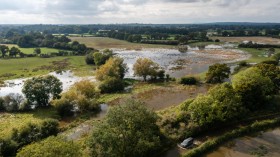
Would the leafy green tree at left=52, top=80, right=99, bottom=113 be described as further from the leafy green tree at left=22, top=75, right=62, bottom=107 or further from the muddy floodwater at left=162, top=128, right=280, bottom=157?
the muddy floodwater at left=162, top=128, right=280, bottom=157

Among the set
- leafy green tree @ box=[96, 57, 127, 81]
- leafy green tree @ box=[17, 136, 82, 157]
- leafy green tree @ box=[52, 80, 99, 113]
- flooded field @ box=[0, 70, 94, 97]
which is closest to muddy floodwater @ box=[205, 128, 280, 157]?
leafy green tree @ box=[17, 136, 82, 157]

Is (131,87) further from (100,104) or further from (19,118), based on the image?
(19,118)

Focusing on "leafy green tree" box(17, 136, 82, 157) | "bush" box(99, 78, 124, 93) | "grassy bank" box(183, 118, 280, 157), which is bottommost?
"grassy bank" box(183, 118, 280, 157)

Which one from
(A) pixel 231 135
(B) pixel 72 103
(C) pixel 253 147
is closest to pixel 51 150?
(A) pixel 231 135

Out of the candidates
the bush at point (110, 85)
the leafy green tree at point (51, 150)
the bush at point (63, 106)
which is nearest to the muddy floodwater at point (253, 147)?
the leafy green tree at point (51, 150)

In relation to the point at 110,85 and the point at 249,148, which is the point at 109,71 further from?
the point at 249,148

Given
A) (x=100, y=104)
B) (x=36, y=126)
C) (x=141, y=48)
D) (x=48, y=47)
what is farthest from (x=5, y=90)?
(x=141, y=48)
